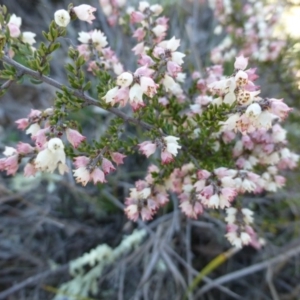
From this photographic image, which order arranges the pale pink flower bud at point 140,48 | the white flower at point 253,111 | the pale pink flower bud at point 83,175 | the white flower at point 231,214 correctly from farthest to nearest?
the pale pink flower bud at point 140,48
the white flower at point 231,214
the pale pink flower bud at point 83,175
the white flower at point 253,111

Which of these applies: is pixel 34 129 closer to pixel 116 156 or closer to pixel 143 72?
pixel 116 156

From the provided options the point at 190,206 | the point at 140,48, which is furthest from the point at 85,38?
the point at 190,206

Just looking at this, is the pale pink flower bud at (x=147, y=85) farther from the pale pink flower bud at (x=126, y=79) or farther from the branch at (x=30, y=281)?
the branch at (x=30, y=281)

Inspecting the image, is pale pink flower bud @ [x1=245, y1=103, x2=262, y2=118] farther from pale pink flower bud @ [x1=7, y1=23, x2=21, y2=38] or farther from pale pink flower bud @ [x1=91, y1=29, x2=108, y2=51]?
pale pink flower bud @ [x1=7, y1=23, x2=21, y2=38]

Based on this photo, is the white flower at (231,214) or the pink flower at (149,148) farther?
the white flower at (231,214)

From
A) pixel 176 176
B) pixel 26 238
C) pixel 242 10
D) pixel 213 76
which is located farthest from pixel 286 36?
pixel 26 238

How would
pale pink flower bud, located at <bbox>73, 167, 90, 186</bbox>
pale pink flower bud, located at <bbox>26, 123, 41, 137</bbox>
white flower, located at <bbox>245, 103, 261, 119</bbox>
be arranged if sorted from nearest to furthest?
white flower, located at <bbox>245, 103, 261, 119</bbox> < pale pink flower bud, located at <bbox>73, 167, 90, 186</bbox> < pale pink flower bud, located at <bbox>26, 123, 41, 137</bbox>

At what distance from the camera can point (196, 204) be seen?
4.52ft

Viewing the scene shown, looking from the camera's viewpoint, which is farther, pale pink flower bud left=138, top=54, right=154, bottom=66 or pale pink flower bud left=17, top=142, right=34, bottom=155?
pale pink flower bud left=17, top=142, right=34, bottom=155

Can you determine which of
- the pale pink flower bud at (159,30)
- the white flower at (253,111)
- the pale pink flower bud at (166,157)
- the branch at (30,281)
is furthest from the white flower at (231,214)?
the branch at (30,281)

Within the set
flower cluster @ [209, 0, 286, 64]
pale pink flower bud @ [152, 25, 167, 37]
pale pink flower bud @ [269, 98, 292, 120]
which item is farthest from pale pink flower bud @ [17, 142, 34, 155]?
flower cluster @ [209, 0, 286, 64]

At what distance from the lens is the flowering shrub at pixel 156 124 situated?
116cm

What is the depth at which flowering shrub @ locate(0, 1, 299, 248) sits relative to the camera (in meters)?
1.16

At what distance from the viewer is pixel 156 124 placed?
133 centimetres
